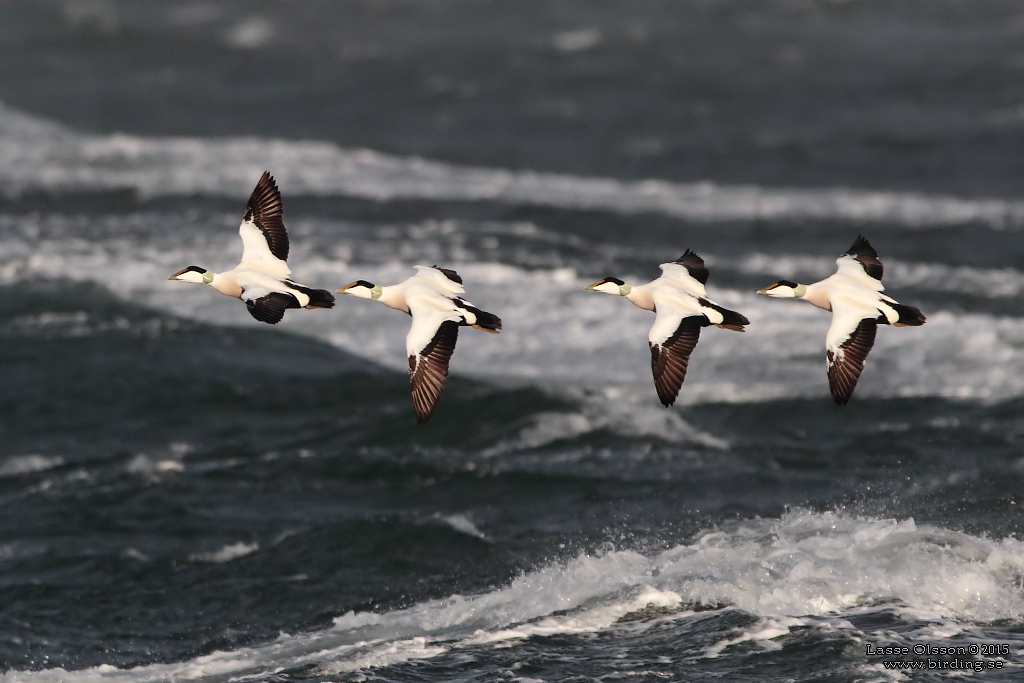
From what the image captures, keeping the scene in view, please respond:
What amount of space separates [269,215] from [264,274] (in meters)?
0.87

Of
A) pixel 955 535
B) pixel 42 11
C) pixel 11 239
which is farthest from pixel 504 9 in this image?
pixel 955 535

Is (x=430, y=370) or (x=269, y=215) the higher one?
(x=269, y=215)

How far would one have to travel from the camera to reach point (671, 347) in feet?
47.4

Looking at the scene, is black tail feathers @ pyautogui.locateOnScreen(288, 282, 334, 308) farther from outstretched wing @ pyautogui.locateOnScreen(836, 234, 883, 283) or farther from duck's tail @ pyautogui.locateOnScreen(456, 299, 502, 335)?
outstretched wing @ pyautogui.locateOnScreen(836, 234, 883, 283)

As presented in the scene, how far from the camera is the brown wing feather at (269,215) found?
50.5ft

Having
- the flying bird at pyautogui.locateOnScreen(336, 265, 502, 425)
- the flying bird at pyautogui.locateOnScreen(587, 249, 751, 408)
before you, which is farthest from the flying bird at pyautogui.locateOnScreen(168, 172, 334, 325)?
the flying bird at pyautogui.locateOnScreen(587, 249, 751, 408)

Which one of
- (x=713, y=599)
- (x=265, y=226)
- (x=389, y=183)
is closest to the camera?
(x=265, y=226)

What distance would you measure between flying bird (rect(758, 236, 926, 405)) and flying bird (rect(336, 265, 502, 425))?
3104 mm

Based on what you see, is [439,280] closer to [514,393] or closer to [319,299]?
[319,299]

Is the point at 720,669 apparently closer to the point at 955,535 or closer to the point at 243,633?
the point at 955,535

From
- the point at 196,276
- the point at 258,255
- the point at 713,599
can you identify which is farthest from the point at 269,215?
Answer: the point at 713,599

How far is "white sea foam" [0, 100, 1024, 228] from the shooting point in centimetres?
4016

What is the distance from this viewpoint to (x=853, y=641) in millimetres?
16812

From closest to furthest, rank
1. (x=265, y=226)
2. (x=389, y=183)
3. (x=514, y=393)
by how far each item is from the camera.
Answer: (x=265, y=226), (x=514, y=393), (x=389, y=183)
